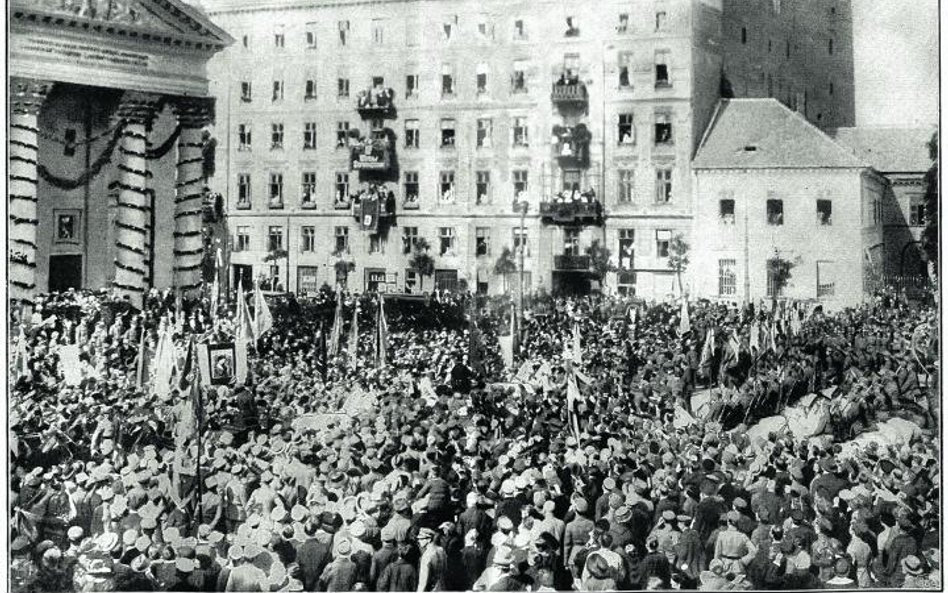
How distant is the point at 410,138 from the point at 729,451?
4.26 meters

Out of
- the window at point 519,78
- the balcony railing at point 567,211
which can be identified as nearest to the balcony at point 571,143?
the balcony railing at point 567,211

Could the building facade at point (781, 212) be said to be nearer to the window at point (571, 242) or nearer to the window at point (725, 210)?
the window at point (725, 210)

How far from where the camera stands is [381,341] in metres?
10.3

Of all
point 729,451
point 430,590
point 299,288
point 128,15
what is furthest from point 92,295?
point 729,451

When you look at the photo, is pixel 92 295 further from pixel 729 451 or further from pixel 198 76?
pixel 729 451

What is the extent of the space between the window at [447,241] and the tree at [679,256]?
6.87 feet

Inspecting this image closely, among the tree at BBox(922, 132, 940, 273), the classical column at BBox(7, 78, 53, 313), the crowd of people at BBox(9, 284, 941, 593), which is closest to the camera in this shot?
the crowd of people at BBox(9, 284, 941, 593)

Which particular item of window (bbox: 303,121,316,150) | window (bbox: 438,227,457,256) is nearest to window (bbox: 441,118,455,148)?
window (bbox: 438,227,457,256)

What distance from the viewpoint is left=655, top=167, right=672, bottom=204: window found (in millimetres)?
10375

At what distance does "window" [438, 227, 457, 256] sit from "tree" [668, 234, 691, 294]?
6.87 feet

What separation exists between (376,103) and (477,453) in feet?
11.9

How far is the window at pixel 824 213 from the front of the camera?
10211 mm

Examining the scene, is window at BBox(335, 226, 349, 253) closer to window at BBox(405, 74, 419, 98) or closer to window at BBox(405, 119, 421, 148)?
window at BBox(405, 119, 421, 148)

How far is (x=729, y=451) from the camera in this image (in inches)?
354
